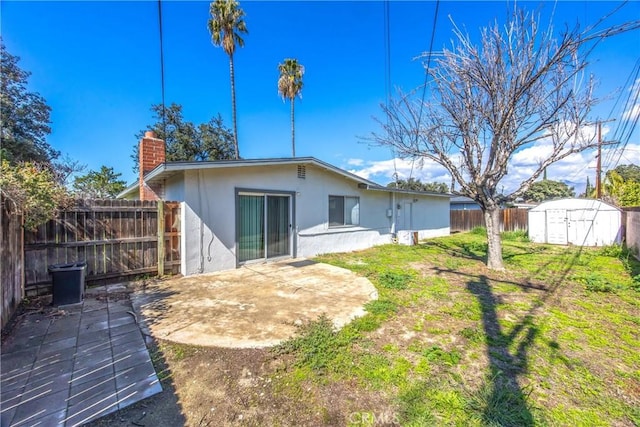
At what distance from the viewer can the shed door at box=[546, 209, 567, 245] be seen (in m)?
12.0

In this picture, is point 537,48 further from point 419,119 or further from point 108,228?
point 108,228

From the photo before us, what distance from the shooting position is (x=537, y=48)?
5.80 meters

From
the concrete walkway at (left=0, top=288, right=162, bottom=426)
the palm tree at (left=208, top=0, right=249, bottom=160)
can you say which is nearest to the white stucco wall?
the concrete walkway at (left=0, top=288, right=162, bottom=426)

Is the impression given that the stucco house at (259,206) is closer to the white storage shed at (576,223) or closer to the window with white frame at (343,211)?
the window with white frame at (343,211)

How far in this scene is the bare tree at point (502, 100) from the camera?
18.9 ft

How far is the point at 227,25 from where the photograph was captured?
44.5 ft

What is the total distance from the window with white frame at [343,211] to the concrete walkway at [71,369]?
7266mm

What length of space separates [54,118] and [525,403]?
22111mm

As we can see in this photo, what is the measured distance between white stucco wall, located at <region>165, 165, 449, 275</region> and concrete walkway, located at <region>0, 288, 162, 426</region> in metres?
2.77

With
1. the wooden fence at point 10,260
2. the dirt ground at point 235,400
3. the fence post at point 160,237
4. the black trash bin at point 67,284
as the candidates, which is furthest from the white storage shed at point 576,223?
the wooden fence at point 10,260

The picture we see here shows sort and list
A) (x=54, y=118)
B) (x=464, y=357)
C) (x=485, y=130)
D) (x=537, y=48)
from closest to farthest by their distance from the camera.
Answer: (x=464, y=357), (x=537, y=48), (x=485, y=130), (x=54, y=118)

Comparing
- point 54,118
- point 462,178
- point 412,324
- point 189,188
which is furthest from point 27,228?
point 54,118
